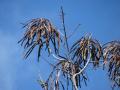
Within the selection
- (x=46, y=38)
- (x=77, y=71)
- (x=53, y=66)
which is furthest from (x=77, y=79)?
(x=46, y=38)

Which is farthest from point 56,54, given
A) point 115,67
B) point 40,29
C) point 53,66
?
point 115,67

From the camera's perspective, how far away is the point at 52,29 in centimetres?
606

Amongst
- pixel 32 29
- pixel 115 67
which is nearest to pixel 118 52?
pixel 115 67

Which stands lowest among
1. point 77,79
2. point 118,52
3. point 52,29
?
point 77,79

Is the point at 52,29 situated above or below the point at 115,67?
above

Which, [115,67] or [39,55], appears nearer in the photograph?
[39,55]

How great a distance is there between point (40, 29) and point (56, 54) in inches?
23.7

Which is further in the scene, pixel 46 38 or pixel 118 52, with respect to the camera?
pixel 118 52

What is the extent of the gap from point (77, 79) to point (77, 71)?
16 cm

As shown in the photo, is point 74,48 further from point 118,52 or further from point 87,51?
point 118,52

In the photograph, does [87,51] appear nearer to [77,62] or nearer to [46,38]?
[77,62]

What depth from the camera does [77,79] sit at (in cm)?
598

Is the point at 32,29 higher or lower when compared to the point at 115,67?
higher

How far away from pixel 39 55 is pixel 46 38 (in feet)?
1.23
